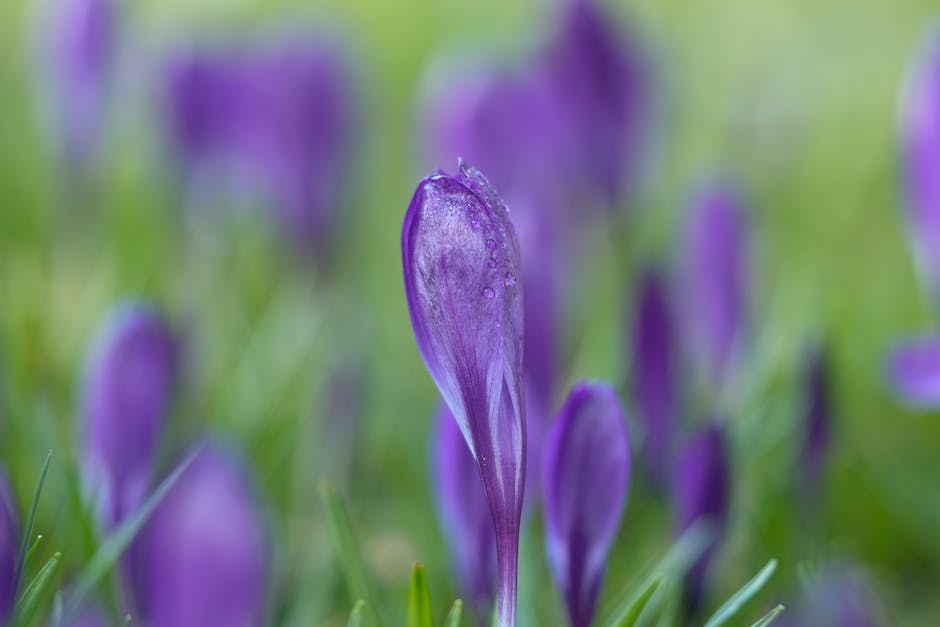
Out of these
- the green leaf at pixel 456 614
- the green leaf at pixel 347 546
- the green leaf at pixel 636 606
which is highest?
the green leaf at pixel 347 546

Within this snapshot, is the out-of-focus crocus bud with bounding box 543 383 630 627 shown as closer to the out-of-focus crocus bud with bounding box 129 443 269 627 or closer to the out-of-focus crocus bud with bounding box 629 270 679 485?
the out-of-focus crocus bud with bounding box 129 443 269 627

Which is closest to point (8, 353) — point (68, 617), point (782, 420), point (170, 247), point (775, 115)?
point (170, 247)

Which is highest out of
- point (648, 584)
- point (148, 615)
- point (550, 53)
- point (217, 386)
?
point (550, 53)

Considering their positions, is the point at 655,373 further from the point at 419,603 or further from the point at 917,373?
the point at 419,603

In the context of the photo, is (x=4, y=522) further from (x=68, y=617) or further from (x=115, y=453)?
(x=115, y=453)

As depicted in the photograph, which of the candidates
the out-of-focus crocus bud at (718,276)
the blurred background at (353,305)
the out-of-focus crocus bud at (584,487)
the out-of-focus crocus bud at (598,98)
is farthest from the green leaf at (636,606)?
the out-of-focus crocus bud at (598,98)

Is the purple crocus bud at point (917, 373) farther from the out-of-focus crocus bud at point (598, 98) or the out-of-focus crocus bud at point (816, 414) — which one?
the out-of-focus crocus bud at point (598, 98)

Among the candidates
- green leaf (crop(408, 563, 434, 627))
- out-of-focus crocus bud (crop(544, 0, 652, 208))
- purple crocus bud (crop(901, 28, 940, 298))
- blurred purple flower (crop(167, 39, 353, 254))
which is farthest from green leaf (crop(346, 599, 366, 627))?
blurred purple flower (crop(167, 39, 353, 254))
